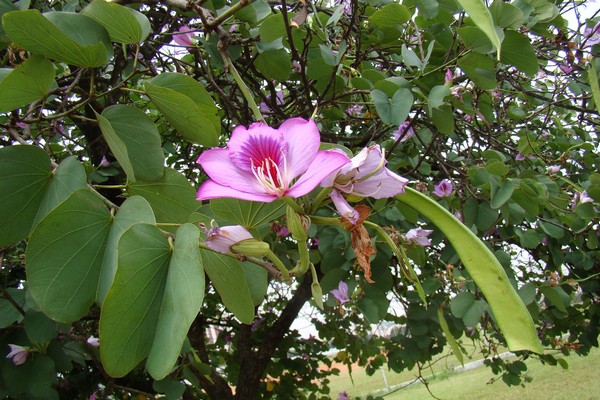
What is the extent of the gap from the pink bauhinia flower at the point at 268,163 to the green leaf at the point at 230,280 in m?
0.13

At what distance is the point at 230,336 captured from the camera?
320 cm

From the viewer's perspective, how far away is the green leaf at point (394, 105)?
0.99 meters

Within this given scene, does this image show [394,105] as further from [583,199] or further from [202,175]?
[202,175]

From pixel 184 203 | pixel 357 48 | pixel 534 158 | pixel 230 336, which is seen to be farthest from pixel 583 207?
pixel 230 336

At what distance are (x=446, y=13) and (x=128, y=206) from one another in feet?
3.12

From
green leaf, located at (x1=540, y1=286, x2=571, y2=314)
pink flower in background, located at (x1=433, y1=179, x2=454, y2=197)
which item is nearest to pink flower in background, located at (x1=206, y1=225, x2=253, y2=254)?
pink flower in background, located at (x1=433, y1=179, x2=454, y2=197)

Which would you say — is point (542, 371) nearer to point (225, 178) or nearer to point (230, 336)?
point (230, 336)

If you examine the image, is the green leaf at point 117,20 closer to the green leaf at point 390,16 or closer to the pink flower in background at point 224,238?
the pink flower in background at point 224,238

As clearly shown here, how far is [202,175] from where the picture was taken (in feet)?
7.53

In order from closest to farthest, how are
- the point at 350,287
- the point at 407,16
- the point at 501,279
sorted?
the point at 501,279 < the point at 407,16 < the point at 350,287

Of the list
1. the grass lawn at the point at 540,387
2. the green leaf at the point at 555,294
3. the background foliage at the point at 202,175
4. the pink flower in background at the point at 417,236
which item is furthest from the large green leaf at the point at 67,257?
the grass lawn at the point at 540,387

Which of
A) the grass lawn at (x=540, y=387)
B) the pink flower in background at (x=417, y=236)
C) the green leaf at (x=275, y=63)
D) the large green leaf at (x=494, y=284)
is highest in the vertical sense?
the green leaf at (x=275, y=63)

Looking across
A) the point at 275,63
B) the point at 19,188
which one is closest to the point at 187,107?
the point at 19,188

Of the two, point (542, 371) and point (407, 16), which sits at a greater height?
point (407, 16)
